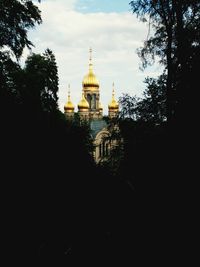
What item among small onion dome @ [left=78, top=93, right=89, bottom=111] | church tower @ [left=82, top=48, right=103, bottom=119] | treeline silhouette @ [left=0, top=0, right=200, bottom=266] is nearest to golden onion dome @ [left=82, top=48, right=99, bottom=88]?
church tower @ [left=82, top=48, right=103, bottom=119]

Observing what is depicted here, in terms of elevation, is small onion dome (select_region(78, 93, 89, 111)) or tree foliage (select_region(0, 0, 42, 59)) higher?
small onion dome (select_region(78, 93, 89, 111))

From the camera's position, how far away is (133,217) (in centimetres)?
706

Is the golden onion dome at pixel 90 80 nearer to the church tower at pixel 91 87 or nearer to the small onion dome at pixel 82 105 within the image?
the church tower at pixel 91 87

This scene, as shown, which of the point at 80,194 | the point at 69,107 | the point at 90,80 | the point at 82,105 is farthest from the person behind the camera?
the point at 90,80

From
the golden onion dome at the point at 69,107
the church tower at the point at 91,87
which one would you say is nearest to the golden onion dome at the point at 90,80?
the church tower at the point at 91,87

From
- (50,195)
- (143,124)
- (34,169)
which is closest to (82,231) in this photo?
(50,195)

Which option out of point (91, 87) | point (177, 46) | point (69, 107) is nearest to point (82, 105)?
point (69, 107)

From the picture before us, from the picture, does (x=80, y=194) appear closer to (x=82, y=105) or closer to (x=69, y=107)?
(x=82, y=105)

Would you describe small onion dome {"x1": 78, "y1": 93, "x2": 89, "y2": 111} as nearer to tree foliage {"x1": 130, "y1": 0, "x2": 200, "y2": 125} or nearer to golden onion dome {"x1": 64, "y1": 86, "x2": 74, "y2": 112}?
golden onion dome {"x1": 64, "y1": 86, "x2": 74, "y2": 112}

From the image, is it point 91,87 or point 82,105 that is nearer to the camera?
point 82,105

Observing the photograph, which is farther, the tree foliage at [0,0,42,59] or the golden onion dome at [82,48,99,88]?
the golden onion dome at [82,48,99,88]

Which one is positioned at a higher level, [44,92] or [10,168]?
[44,92]

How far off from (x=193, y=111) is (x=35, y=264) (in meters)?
3.93

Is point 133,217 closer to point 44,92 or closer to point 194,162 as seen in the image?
point 194,162
